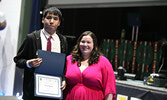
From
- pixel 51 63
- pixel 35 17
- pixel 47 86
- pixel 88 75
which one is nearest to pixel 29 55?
pixel 51 63

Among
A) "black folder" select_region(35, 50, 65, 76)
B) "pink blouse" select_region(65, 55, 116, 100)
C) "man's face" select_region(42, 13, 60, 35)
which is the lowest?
"pink blouse" select_region(65, 55, 116, 100)

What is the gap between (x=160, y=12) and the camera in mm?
5227

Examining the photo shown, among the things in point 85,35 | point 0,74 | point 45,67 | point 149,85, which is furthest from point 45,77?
point 149,85

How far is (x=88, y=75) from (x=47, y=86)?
416 mm

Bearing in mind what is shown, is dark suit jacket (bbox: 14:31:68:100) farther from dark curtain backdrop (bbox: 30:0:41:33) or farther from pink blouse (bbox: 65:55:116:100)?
dark curtain backdrop (bbox: 30:0:41:33)

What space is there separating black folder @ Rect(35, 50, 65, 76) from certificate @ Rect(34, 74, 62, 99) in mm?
42

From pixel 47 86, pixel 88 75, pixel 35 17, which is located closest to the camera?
pixel 47 86

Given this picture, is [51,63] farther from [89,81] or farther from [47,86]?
[89,81]

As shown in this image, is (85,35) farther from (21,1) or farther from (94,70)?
(21,1)

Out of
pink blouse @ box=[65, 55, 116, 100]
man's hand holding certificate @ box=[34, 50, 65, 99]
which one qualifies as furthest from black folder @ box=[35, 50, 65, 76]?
pink blouse @ box=[65, 55, 116, 100]

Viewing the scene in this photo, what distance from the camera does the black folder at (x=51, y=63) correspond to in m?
1.75

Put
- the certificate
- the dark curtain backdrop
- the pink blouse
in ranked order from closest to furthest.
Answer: the certificate → the pink blouse → the dark curtain backdrop

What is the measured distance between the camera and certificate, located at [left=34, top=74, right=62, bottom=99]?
1.73 meters

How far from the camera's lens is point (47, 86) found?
1.76 metres
